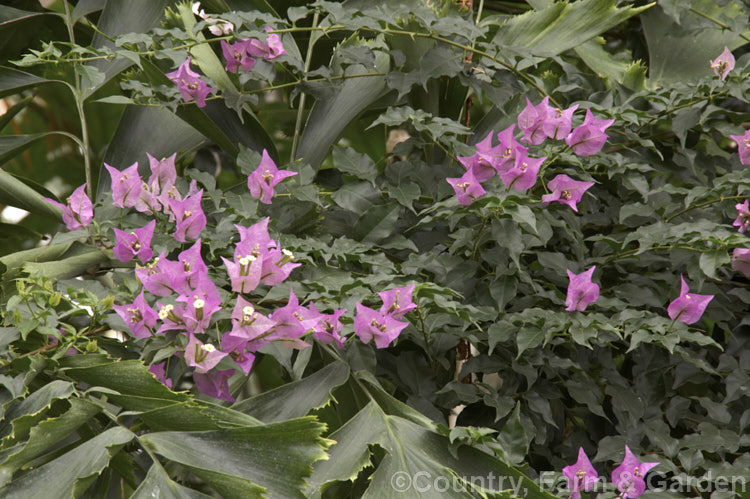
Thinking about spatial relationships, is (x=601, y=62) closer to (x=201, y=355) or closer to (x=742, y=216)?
(x=742, y=216)

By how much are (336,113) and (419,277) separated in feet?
1.07

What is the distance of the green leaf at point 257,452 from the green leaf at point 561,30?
0.73 m

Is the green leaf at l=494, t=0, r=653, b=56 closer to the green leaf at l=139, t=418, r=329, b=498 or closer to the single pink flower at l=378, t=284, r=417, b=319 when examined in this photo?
the single pink flower at l=378, t=284, r=417, b=319

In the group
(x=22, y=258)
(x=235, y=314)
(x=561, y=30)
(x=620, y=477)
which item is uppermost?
(x=561, y=30)

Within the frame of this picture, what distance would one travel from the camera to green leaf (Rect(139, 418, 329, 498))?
66 cm

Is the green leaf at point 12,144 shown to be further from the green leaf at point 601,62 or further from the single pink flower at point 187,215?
the green leaf at point 601,62

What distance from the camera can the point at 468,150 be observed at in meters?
0.98

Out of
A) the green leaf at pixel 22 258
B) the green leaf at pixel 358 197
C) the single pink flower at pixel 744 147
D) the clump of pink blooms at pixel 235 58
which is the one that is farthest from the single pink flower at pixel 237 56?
the single pink flower at pixel 744 147

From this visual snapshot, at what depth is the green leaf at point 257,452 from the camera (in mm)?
656

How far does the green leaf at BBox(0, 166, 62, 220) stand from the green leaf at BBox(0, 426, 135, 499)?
520 millimetres

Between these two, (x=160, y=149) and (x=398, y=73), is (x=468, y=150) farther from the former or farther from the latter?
(x=160, y=149)

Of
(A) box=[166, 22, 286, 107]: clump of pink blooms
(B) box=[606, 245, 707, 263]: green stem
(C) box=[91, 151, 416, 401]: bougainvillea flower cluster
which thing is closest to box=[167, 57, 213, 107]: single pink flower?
(A) box=[166, 22, 286, 107]: clump of pink blooms

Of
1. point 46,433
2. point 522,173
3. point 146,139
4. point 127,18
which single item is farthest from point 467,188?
point 127,18

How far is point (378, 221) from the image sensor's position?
98 centimetres
